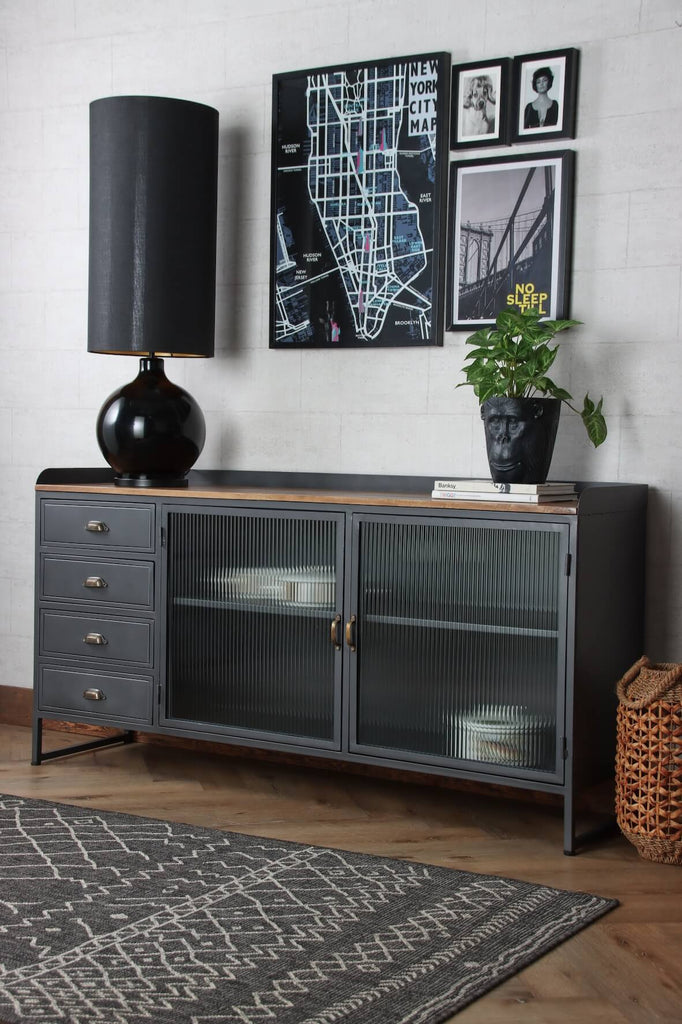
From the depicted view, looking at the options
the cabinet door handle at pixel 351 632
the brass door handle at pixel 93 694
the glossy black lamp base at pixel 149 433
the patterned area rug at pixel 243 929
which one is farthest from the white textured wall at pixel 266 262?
the patterned area rug at pixel 243 929

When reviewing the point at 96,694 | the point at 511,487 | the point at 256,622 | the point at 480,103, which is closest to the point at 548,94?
the point at 480,103

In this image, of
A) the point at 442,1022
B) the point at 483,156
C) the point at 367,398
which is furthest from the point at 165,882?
the point at 483,156

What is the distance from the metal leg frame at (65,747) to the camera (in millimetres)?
3633

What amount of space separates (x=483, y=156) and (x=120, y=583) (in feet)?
5.19

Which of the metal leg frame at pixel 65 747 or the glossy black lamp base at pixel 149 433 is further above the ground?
the glossy black lamp base at pixel 149 433

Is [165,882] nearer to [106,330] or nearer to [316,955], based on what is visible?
[316,955]

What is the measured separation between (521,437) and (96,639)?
1379 mm

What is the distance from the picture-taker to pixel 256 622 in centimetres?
326

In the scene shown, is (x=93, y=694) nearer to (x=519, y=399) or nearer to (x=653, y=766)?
(x=519, y=399)

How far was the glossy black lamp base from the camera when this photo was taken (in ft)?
11.6

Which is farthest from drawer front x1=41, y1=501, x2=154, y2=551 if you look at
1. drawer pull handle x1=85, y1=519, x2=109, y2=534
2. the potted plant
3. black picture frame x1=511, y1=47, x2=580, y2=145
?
black picture frame x1=511, y1=47, x2=580, y2=145

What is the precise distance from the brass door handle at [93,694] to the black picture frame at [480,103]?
1.86 meters

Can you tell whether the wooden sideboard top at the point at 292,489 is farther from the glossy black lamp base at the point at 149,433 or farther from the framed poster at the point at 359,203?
the framed poster at the point at 359,203

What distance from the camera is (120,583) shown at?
3.46m
